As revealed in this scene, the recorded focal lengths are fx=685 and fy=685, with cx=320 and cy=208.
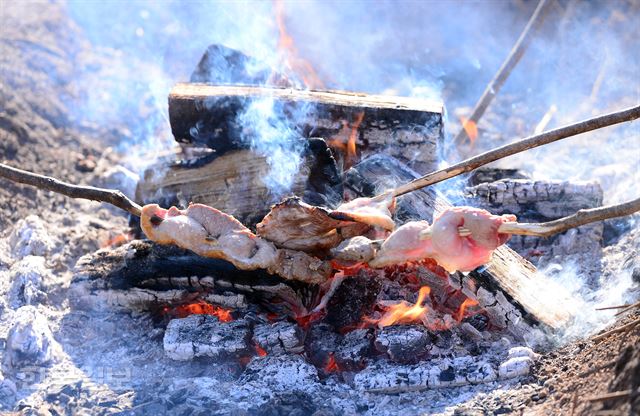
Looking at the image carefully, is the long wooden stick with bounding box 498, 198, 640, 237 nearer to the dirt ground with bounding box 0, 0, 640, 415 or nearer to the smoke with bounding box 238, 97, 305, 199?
→ the dirt ground with bounding box 0, 0, 640, 415

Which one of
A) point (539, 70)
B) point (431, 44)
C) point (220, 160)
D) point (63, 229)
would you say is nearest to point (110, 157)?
point (63, 229)

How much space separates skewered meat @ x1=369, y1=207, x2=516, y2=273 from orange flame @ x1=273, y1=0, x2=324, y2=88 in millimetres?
3324

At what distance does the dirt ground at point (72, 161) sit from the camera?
11.0ft

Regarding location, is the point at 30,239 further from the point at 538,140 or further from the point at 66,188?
the point at 538,140

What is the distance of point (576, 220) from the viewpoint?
3.36m

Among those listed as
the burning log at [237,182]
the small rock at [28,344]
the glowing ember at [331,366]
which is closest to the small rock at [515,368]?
the glowing ember at [331,366]

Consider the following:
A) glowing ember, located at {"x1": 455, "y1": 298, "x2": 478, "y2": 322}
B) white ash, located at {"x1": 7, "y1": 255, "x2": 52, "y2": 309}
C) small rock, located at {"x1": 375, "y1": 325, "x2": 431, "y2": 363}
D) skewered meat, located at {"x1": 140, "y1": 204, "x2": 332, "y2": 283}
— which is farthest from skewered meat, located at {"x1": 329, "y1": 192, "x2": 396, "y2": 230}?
white ash, located at {"x1": 7, "y1": 255, "x2": 52, "y2": 309}

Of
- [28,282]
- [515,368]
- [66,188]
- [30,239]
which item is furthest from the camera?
[30,239]

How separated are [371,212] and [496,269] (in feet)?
3.02

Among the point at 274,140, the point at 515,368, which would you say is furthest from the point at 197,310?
the point at 515,368

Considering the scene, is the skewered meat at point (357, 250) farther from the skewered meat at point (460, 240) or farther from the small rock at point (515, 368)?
the small rock at point (515, 368)

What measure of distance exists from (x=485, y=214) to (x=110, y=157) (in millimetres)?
5193

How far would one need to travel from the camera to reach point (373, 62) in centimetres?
986

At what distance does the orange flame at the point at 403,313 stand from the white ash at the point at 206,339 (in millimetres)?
919
